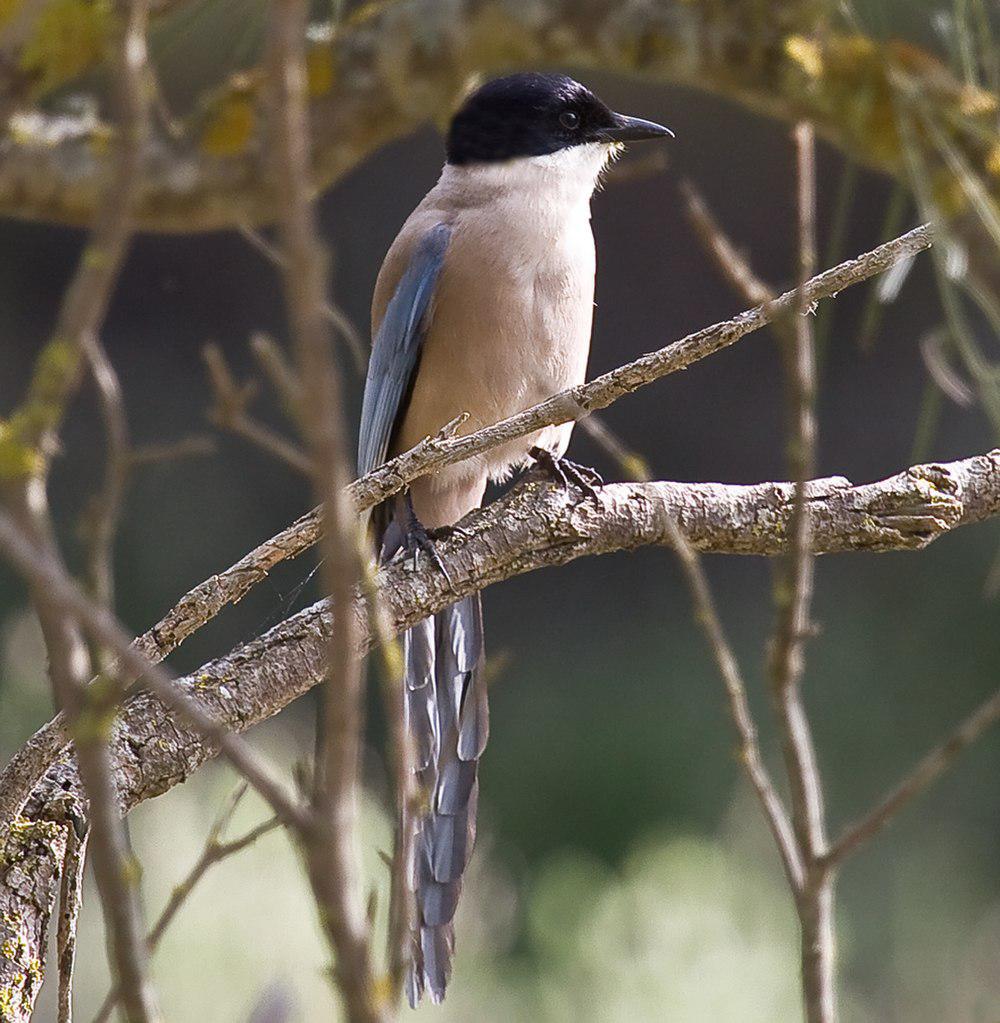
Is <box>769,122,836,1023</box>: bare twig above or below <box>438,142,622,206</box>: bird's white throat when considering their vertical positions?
below

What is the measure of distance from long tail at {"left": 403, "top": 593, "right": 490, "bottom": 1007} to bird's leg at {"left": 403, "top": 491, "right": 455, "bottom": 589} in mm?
217

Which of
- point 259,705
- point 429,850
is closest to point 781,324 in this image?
point 259,705

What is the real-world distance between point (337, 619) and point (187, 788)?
2790 millimetres

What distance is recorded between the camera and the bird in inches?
86.9

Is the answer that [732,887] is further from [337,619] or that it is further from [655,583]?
[337,619]

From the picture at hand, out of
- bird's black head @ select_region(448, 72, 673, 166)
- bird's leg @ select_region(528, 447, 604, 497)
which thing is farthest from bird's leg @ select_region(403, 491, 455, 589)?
bird's black head @ select_region(448, 72, 673, 166)

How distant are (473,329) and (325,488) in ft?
6.02

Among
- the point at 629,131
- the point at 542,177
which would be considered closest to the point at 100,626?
the point at 542,177

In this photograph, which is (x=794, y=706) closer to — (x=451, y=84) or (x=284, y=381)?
(x=284, y=381)

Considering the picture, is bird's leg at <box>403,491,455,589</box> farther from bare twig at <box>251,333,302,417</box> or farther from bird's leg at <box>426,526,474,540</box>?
bare twig at <box>251,333,302,417</box>

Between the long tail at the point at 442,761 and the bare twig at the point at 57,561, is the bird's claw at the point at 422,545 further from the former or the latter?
the bare twig at the point at 57,561

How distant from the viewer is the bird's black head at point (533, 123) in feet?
8.48

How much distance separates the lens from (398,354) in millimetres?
2445

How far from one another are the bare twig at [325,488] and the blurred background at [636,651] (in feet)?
5.83
